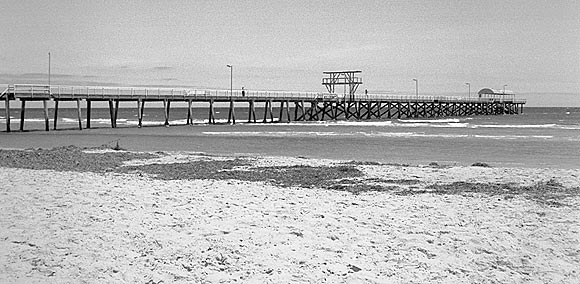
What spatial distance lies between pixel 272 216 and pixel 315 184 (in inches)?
151

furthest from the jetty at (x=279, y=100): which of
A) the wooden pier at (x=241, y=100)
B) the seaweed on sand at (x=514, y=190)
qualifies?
the seaweed on sand at (x=514, y=190)

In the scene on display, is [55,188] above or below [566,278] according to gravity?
above

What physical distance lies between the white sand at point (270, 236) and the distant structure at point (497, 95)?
103 metres

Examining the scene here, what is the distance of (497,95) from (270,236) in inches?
4338

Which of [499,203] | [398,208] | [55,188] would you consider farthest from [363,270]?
[55,188]

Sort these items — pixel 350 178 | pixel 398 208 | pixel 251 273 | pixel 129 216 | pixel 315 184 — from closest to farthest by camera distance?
pixel 251 273
pixel 129 216
pixel 398 208
pixel 315 184
pixel 350 178

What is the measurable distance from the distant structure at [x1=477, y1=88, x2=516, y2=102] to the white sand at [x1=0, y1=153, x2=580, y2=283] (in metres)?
103

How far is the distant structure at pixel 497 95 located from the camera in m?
110

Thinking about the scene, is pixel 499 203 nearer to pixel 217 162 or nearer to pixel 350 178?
pixel 350 178

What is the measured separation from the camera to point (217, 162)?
16.8 m

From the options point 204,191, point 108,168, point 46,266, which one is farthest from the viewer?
point 108,168

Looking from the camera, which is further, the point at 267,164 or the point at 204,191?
the point at 267,164

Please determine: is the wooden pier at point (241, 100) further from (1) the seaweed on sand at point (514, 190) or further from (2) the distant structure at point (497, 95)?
(1) the seaweed on sand at point (514, 190)

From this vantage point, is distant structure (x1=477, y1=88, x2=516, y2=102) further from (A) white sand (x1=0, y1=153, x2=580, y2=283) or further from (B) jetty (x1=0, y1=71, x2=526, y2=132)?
(A) white sand (x1=0, y1=153, x2=580, y2=283)
